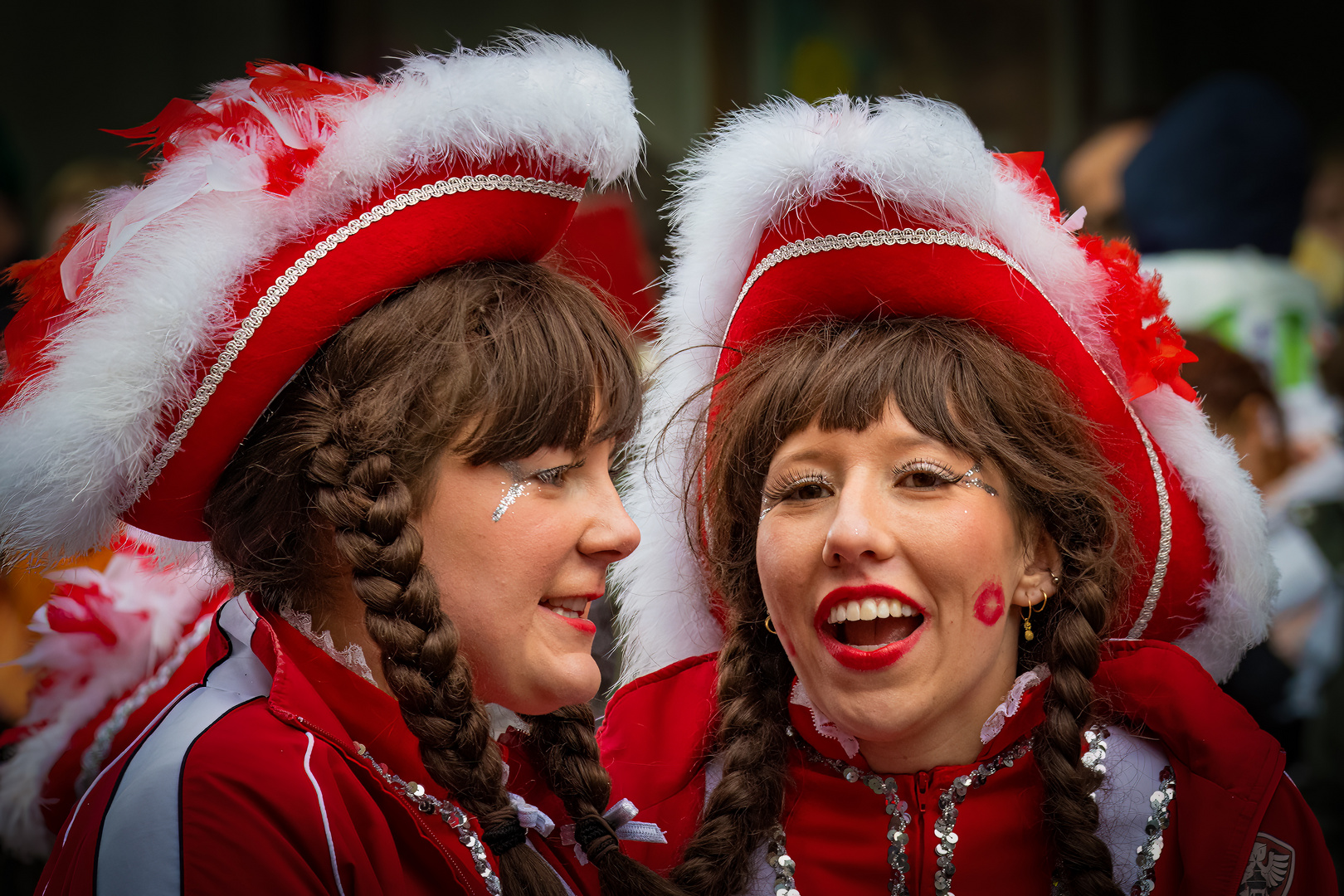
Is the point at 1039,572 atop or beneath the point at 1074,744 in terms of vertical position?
atop

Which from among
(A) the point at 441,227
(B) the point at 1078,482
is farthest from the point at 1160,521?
(A) the point at 441,227

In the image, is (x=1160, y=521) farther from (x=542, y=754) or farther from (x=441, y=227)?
(x=441, y=227)

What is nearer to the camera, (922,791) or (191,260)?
(191,260)

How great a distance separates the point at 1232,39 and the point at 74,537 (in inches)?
251

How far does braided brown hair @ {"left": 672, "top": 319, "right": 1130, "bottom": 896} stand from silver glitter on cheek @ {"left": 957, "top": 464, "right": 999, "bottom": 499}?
0.03 m

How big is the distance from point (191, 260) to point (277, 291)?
13cm

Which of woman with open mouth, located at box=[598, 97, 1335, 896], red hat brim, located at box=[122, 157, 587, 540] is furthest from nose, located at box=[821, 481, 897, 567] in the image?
red hat brim, located at box=[122, 157, 587, 540]

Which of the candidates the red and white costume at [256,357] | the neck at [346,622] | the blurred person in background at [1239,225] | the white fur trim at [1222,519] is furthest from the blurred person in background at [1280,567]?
the neck at [346,622]

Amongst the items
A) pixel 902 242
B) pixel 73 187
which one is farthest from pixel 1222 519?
pixel 73 187

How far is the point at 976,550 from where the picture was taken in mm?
2008

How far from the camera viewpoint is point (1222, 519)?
7.30ft

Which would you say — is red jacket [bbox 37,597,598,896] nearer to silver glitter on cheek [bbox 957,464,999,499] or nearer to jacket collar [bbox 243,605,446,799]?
jacket collar [bbox 243,605,446,799]

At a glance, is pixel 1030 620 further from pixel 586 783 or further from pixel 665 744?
pixel 586 783

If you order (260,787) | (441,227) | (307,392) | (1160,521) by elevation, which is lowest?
(260,787)
